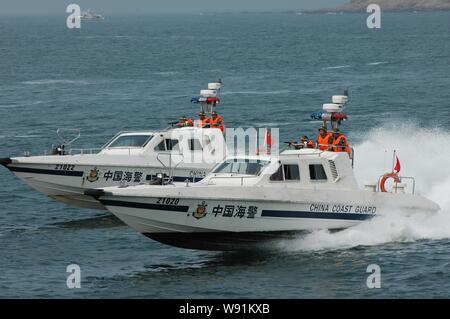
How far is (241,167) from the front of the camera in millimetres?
30125

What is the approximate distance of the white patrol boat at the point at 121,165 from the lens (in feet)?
123

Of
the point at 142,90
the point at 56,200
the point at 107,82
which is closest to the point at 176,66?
the point at 107,82

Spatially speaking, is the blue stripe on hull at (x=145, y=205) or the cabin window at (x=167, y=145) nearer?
the blue stripe on hull at (x=145, y=205)

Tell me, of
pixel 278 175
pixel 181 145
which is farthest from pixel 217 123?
pixel 278 175

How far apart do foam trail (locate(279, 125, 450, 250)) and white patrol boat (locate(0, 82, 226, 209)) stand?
5.81 m

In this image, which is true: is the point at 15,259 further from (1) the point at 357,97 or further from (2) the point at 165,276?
(1) the point at 357,97

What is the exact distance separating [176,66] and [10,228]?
66.2 metres

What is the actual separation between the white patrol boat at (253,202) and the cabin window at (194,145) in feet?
25.2

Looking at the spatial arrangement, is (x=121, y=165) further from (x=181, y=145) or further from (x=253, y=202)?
(x=253, y=202)

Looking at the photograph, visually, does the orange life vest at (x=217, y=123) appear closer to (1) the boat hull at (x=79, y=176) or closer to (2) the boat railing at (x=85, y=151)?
(1) the boat hull at (x=79, y=176)

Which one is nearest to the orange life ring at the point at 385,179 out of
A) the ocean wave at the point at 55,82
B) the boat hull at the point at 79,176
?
the boat hull at the point at 79,176

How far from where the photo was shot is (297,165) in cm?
3022

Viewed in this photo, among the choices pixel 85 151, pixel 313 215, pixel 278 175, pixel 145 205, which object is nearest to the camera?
pixel 145 205

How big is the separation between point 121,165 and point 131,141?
1310mm
